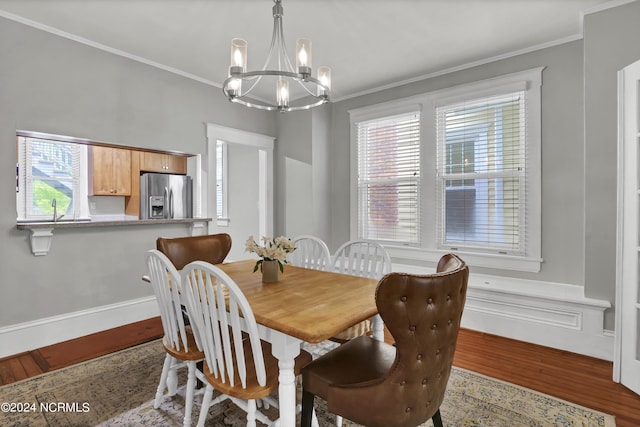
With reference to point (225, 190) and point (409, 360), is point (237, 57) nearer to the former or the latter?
point (409, 360)

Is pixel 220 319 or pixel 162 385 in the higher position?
pixel 220 319

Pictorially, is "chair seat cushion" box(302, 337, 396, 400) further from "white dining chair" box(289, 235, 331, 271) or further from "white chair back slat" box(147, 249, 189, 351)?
"white dining chair" box(289, 235, 331, 271)

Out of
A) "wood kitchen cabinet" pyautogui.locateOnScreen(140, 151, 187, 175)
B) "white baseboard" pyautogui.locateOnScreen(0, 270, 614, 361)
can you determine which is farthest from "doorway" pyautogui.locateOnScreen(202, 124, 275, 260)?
"white baseboard" pyautogui.locateOnScreen(0, 270, 614, 361)

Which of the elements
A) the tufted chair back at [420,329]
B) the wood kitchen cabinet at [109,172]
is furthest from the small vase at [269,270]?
the wood kitchen cabinet at [109,172]

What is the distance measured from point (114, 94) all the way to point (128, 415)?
109 inches

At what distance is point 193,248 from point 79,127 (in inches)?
62.3

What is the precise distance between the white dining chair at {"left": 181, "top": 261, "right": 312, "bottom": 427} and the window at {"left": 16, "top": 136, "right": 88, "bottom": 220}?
9.67 feet

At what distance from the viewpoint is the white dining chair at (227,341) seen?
1.29 m

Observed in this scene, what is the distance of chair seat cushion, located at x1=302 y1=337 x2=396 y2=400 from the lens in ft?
4.52

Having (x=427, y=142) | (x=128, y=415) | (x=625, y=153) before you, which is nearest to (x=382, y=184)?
(x=427, y=142)

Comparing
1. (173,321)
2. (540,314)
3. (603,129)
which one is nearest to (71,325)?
(173,321)

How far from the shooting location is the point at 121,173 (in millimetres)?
4266

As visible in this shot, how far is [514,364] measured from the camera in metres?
2.48

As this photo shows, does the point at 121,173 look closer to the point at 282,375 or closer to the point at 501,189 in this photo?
the point at 282,375
